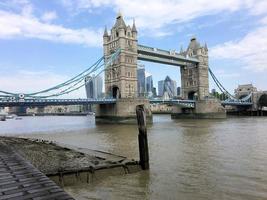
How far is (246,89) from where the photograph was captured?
350ft

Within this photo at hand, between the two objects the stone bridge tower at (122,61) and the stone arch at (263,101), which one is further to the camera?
the stone arch at (263,101)

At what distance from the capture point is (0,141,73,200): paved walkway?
6531 millimetres

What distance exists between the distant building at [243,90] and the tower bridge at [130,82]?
2398 centimetres

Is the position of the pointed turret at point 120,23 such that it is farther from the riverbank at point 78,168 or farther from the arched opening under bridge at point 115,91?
the riverbank at point 78,168

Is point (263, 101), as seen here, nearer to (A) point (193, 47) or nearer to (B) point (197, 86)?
(B) point (197, 86)

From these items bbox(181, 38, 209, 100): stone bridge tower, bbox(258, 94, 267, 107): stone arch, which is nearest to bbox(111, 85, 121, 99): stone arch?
bbox(181, 38, 209, 100): stone bridge tower

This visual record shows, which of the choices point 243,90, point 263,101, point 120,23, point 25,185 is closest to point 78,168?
point 25,185

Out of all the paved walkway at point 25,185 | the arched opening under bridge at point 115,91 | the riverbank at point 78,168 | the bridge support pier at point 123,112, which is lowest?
the riverbank at point 78,168

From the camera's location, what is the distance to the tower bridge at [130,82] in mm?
52375

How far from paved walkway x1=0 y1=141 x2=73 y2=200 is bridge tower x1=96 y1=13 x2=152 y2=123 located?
150 ft

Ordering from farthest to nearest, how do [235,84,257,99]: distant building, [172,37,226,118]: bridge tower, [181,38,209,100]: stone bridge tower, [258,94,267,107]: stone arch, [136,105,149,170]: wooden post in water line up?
1. [235,84,257,99]: distant building
2. [258,94,267,107]: stone arch
3. [181,38,209,100]: stone bridge tower
4. [172,37,226,118]: bridge tower
5. [136,105,149,170]: wooden post in water

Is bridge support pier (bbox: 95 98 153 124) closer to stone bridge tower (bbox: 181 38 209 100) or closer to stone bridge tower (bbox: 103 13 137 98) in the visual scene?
stone bridge tower (bbox: 103 13 137 98)

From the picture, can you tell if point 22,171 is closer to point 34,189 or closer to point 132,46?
point 34,189

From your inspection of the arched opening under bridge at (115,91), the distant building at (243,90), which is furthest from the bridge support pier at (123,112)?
the distant building at (243,90)
